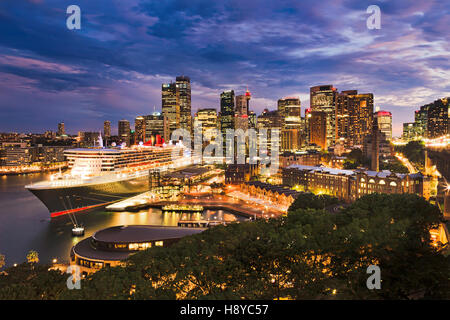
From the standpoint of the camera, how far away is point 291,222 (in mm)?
10102

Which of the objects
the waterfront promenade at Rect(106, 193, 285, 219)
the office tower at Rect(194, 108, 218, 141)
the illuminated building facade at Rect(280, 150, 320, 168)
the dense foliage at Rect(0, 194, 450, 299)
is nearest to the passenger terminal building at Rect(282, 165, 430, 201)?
the waterfront promenade at Rect(106, 193, 285, 219)

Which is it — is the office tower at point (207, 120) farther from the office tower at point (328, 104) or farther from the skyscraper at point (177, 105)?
the office tower at point (328, 104)

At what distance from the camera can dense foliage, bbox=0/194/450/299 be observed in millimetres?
6379

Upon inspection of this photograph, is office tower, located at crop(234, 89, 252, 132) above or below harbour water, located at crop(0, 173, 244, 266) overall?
above

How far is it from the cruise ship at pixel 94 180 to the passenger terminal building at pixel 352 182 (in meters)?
17.8

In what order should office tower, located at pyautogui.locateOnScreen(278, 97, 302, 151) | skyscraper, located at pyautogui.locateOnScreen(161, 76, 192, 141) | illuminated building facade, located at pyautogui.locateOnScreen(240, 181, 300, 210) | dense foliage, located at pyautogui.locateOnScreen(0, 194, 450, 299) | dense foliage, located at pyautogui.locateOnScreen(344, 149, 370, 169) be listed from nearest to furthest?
dense foliage, located at pyautogui.locateOnScreen(0, 194, 450, 299) → illuminated building facade, located at pyautogui.locateOnScreen(240, 181, 300, 210) → dense foliage, located at pyautogui.locateOnScreen(344, 149, 370, 169) → office tower, located at pyautogui.locateOnScreen(278, 97, 302, 151) → skyscraper, located at pyautogui.locateOnScreen(161, 76, 192, 141)

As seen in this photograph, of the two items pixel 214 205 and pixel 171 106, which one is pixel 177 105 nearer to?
pixel 171 106

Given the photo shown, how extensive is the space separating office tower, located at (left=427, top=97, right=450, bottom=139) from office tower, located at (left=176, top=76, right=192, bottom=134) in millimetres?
71518

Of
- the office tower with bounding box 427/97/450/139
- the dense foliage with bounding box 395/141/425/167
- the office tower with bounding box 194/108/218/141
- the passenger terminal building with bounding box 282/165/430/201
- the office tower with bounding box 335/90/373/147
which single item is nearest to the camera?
the passenger terminal building with bounding box 282/165/430/201

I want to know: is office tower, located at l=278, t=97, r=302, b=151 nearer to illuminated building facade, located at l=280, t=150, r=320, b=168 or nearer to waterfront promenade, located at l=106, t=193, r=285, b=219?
illuminated building facade, located at l=280, t=150, r=320, b=168

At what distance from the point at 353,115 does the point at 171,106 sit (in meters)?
66.9

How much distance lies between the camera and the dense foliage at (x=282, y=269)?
6379mm

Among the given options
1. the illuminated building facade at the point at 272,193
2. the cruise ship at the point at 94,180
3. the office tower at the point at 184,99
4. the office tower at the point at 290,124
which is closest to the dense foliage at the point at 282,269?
the cruise ship at the point at 94,180

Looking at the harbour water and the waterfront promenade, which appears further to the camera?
the waterfront promenade
